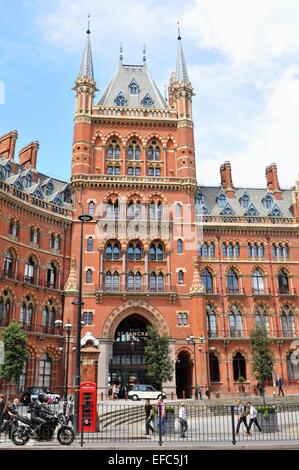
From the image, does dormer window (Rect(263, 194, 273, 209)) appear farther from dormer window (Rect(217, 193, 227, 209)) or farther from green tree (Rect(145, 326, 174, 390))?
green tree (Rect(145, 326, 174, 390))

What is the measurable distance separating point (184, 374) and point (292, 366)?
11681 millimetres

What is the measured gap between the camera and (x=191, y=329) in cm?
4544

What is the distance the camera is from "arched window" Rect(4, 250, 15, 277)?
134ft

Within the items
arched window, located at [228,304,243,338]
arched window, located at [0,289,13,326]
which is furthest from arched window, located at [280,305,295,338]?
arched window, located at [0,289,13,326]

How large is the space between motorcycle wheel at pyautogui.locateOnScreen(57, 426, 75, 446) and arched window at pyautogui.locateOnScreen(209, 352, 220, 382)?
31892 millimetres

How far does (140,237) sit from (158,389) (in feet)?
49.0

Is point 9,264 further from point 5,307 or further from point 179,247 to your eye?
point 179,247

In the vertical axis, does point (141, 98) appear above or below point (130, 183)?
above

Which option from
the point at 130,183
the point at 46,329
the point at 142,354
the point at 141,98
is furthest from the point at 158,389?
the point at 141,98

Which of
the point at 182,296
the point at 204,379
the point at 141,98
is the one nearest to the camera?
the point at 204,379

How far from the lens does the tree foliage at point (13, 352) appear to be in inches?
1384

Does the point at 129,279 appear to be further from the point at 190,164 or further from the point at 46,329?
the point at 190,164

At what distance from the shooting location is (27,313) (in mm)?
42562

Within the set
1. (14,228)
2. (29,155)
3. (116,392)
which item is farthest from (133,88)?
(116,392)
